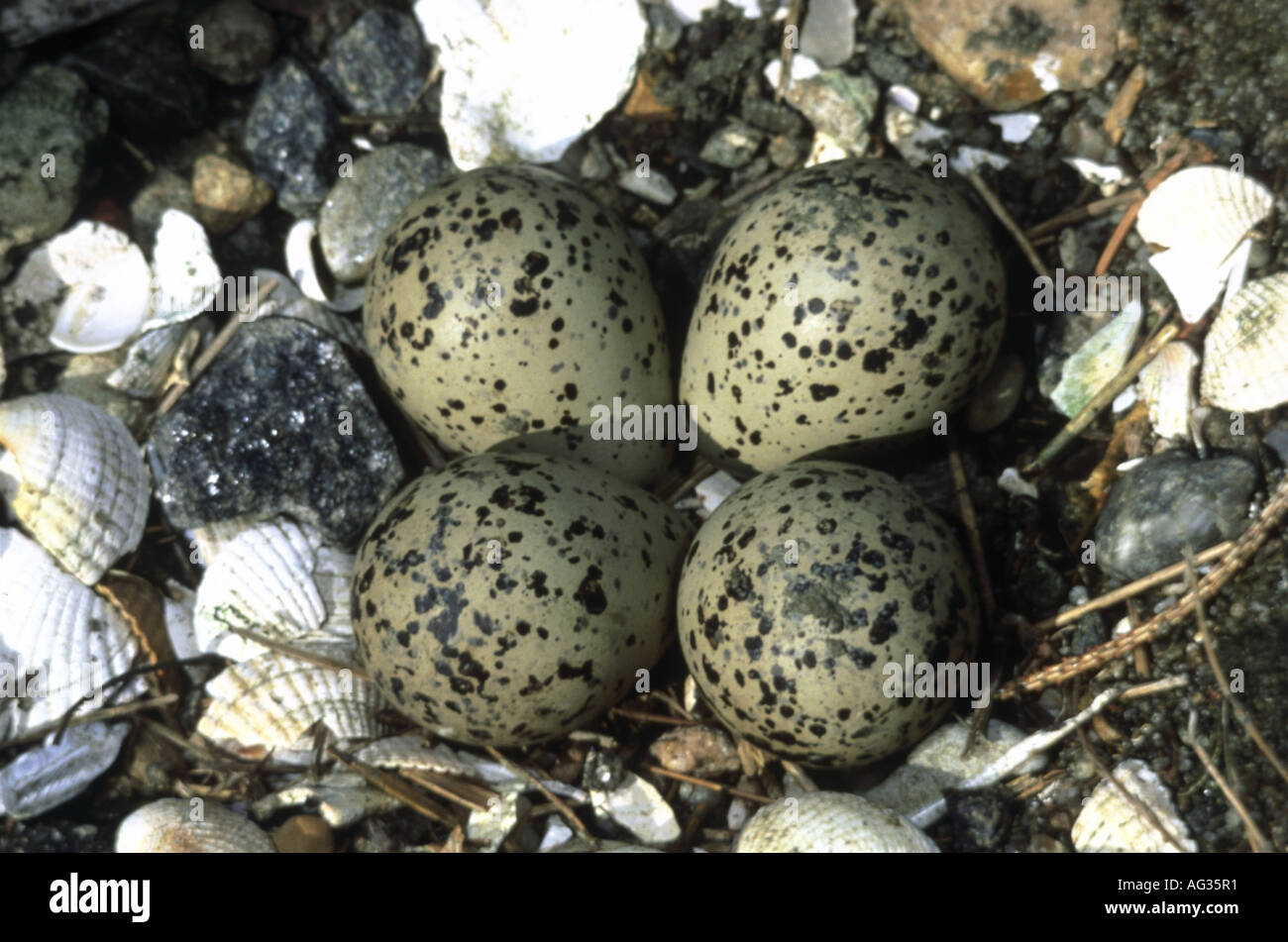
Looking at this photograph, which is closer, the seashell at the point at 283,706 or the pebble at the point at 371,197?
the seashell at the point at 283,706

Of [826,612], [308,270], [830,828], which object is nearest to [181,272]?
[308,270]

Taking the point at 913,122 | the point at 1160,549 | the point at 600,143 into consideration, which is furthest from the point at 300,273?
the point at 1160,549

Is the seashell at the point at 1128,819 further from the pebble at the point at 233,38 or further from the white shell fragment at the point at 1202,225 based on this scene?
the pebble at the point at 233,38

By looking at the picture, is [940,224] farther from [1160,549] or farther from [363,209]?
[363,209]

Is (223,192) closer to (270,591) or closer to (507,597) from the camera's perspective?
(270,591)

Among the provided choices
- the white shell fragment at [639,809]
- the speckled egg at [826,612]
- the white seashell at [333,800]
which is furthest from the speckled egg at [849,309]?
the white seashell at [333,800]
